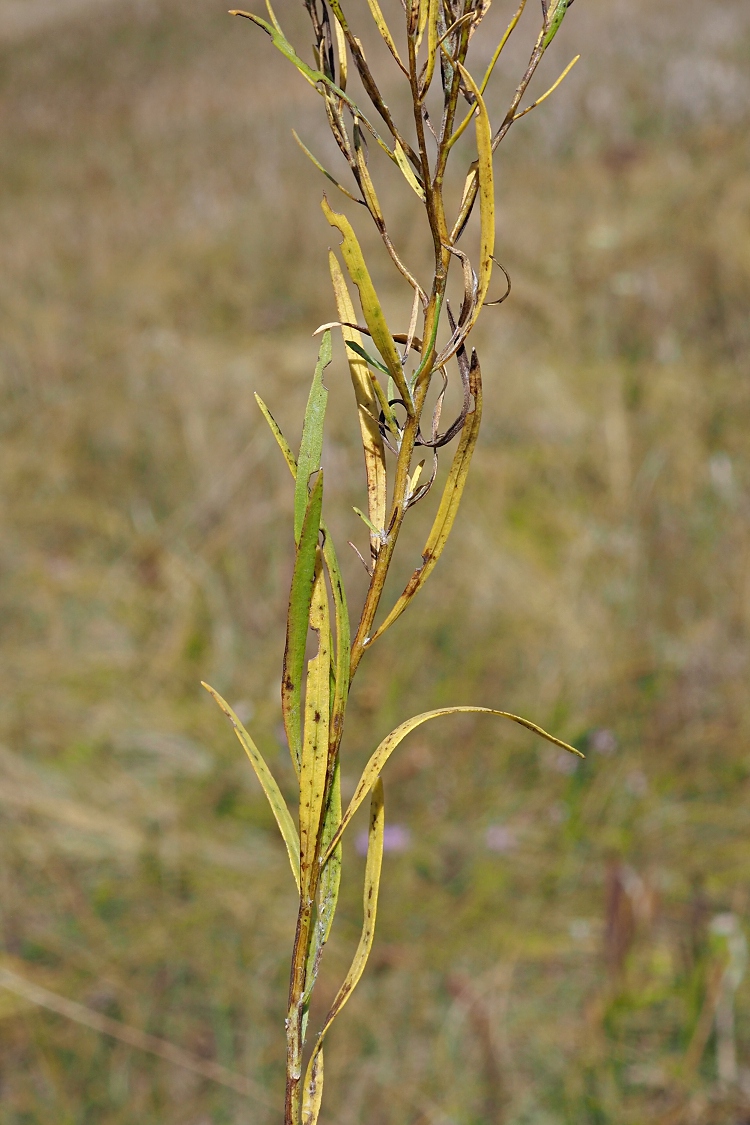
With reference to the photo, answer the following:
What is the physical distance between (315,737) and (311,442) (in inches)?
2.0

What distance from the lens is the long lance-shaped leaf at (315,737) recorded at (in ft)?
0.47

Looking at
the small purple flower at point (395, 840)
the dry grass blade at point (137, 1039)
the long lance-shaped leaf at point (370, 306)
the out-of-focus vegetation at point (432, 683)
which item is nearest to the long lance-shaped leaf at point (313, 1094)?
the long lance-shaped leaf at point (370, 306)

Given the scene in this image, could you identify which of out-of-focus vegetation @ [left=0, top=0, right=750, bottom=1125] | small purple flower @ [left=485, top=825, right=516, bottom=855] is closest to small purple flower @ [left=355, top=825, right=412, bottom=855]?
out-of-focus vegetation @ [left=0, top=0, right=750, bottom=1125]

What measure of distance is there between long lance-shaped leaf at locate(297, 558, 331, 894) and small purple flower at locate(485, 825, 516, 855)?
1.16 metres

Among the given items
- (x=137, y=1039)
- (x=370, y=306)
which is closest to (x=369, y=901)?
(x=370, y=306)

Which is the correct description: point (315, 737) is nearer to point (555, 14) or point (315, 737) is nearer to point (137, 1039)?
point (555, 14)

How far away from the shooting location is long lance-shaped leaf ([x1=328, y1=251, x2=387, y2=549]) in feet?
0.50

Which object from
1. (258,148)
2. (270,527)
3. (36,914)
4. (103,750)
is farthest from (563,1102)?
(258,148)

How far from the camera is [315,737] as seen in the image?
146 millimetres

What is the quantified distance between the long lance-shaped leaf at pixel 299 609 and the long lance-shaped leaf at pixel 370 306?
25 millimetres

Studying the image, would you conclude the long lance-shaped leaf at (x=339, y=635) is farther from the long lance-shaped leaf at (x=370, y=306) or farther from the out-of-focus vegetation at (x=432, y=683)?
the out-of-focus vegetation at (x=432, y=683)

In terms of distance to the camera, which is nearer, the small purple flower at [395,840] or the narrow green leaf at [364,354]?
the narrow green leaf at [364,354]

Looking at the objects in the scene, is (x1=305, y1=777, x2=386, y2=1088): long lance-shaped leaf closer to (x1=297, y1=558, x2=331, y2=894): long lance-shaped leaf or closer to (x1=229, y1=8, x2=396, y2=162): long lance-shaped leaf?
(x1=297, y1=558, x2=331, y2=894): long lance-shaped leaf

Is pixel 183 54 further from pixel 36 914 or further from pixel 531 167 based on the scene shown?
pixel 36 914
